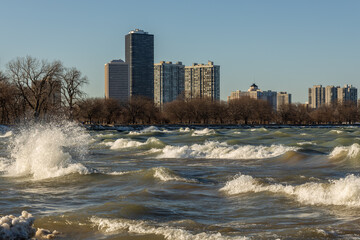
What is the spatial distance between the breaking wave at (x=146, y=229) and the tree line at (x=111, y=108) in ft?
201

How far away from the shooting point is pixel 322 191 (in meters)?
12.3

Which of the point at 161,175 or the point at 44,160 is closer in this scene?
the point at 161,175

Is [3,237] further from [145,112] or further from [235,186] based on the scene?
[145,112]

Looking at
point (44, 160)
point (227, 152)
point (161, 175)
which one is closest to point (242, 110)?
point (227, 152)

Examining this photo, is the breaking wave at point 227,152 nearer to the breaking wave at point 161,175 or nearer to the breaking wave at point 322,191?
the breaking wave at point 161,175

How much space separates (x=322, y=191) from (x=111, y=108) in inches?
3955

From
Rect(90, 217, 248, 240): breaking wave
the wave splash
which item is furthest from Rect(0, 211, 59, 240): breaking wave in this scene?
the wave splash

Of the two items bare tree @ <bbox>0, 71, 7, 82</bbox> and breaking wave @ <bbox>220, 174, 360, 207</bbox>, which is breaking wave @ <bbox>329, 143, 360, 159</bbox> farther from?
bare tree @ <bbox>0, 71, 7, 82</bbox>

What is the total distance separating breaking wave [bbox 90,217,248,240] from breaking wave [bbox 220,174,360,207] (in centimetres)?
390

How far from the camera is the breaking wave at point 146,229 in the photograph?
8711mm

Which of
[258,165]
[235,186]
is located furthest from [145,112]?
[235,186]

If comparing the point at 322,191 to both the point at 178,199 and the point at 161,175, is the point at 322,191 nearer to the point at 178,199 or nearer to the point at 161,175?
the point at 178,199

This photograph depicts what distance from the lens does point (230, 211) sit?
1116cm

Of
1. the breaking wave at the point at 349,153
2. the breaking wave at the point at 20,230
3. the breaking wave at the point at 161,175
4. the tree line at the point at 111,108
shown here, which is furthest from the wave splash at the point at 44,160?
the tree line at the point at 111,108
